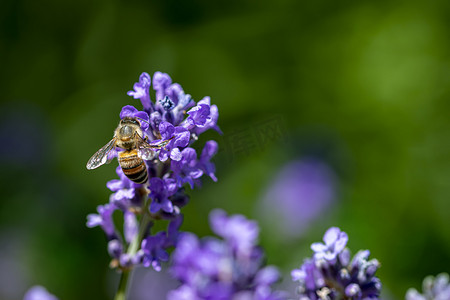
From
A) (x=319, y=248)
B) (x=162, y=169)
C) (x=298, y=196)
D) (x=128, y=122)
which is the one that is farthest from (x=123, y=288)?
(x=298, y=196)

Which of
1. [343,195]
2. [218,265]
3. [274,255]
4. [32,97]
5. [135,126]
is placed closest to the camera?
[218,265]

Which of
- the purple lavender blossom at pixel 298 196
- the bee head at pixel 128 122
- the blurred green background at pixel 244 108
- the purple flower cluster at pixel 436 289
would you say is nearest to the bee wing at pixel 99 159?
the bee head at pixel 128 122

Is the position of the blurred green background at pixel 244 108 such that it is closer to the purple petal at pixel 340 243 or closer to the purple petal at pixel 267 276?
the purple petal at pixel 340 243

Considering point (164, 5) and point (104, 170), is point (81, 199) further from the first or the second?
point (164, 5)

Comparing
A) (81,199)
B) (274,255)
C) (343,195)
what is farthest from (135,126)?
(343,195)

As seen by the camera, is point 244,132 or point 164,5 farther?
point 164,5

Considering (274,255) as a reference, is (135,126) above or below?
below

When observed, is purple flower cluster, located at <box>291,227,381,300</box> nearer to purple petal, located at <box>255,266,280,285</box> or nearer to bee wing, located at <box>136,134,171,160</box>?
purple petal, located at <box>255,266,280,285</box>
